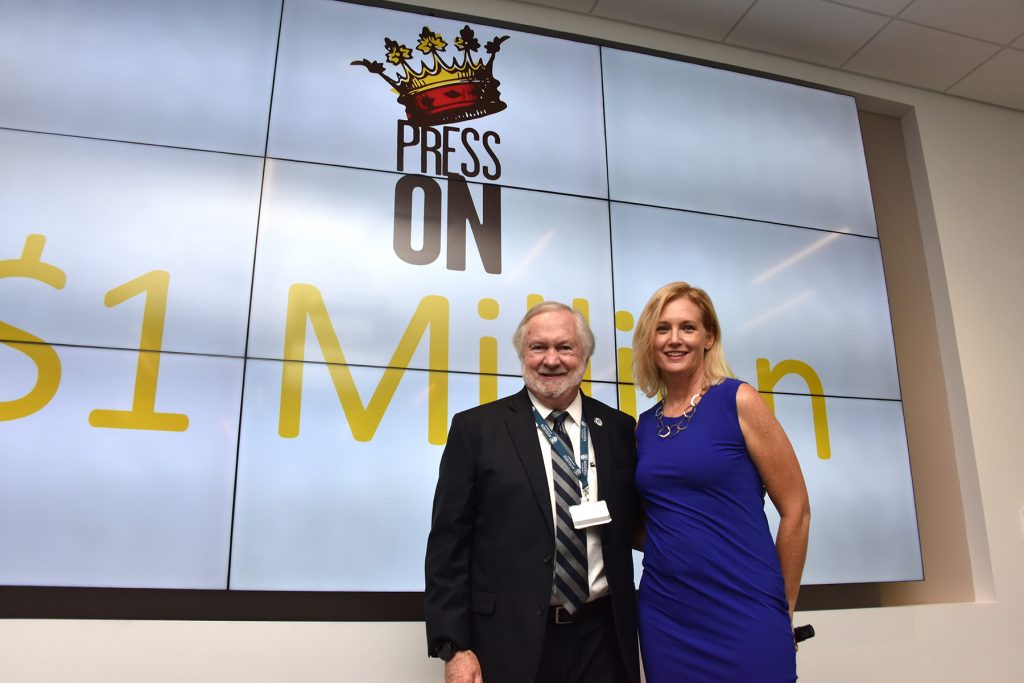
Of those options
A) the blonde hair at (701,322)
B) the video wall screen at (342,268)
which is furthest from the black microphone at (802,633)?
the video wall screen at (342,268)

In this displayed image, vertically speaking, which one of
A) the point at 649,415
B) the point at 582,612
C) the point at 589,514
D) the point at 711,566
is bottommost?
the point at 582,612

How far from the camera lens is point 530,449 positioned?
171 cm

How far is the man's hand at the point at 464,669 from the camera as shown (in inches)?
60.2

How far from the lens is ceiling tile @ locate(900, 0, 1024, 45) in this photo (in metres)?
3.41

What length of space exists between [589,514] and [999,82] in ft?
13.4

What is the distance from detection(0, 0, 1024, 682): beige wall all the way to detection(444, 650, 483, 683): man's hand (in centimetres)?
105

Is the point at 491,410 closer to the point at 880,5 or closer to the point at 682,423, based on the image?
the point at 682,423

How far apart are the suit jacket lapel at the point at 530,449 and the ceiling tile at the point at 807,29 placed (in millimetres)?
2796

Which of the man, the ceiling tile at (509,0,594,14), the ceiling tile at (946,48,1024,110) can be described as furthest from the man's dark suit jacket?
the ceiling tile at (946,48,1024,110)

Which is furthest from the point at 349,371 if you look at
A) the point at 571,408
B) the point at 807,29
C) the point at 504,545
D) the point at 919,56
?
the point at 919,56

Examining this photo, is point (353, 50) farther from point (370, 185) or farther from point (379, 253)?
point (379, 253)

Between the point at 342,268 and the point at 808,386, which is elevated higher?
the point at 342,268

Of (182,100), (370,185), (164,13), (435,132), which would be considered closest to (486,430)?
(370,185)

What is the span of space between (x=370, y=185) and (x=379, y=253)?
310mm
